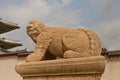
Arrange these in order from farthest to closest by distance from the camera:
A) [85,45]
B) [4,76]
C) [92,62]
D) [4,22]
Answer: [4,22] < [4,76] < [85,45] < [92,62]

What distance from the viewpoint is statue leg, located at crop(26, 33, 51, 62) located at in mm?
4387

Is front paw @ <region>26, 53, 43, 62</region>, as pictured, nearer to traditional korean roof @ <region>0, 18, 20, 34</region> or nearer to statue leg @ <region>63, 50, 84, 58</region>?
statue leg @ <region>63, 50, 84, 58</region>

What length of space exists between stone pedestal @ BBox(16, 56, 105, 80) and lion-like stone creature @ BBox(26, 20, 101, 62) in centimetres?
17

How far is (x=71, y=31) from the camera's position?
4.34m

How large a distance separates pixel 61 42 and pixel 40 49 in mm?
368

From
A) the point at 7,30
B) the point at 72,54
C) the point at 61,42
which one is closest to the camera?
the point at 72,54

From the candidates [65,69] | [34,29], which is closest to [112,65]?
[34,29]

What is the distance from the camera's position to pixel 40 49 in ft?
14.6

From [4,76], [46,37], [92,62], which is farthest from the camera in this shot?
[4,76]

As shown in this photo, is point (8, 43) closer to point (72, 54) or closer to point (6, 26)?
→ point (6, 26)

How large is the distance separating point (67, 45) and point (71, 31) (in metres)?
0.25

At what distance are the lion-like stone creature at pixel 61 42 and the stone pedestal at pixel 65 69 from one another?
0.17 meters

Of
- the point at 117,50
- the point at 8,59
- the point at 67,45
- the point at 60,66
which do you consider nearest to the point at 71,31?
the point at 67,45

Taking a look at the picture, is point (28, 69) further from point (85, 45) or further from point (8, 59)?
point (8, 59)
